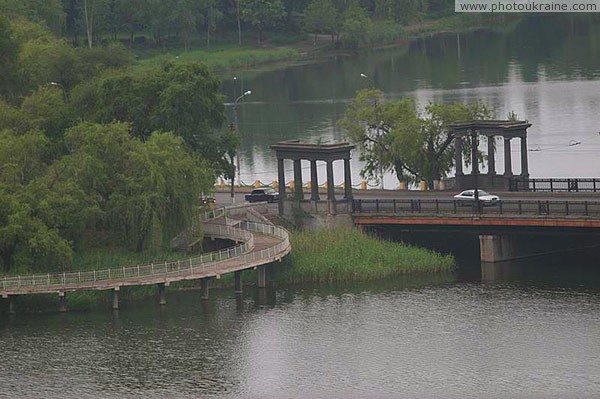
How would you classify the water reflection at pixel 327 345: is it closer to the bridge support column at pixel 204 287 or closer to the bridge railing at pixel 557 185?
the bridge support column at pixel 204 287

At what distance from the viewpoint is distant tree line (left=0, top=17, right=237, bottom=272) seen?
106438 mm

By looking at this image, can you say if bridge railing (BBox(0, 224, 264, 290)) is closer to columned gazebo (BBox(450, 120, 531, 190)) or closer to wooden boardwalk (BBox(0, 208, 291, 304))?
wooden boardwalk (BBox(0, 208, 291, 304))

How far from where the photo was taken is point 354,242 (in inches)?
4471

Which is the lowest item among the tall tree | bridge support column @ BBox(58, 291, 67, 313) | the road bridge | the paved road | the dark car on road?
bridge support column @ BBox(58, 291, 67, 313)

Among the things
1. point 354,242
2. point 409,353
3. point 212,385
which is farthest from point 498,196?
point 212,385

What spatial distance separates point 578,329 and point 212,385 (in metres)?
20.5

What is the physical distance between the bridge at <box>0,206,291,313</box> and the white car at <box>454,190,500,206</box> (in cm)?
1207

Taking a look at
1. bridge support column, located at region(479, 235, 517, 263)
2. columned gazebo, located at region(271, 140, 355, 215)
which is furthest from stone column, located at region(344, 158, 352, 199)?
bridge support column, located at region(479, 235, 517, 263)

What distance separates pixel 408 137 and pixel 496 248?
66.8 ft

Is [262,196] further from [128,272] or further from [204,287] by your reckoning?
[128,272]

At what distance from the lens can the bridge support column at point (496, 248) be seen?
11325 centimetres

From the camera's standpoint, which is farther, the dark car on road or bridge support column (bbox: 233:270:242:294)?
the dark car on road

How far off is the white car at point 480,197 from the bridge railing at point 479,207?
212mm

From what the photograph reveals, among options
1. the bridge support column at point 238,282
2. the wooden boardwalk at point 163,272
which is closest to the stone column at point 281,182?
the wooden boardwalk at point 163,272
